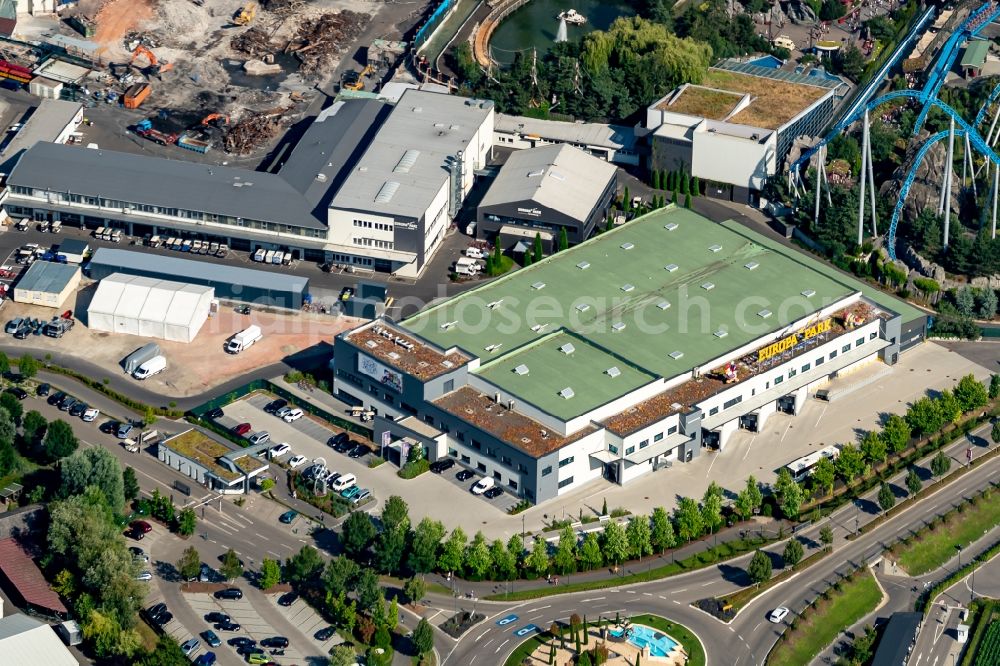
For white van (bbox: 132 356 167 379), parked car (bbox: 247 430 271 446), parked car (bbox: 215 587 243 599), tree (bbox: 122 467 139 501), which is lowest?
parked car (bbox: 215 587 243 599)

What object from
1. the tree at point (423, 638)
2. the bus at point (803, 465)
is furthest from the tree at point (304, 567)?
the bus at point (803, 465)

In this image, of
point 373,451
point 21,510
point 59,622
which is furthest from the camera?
point 373,451

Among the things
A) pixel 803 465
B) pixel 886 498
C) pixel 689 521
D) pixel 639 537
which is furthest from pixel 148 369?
pixel 886 498

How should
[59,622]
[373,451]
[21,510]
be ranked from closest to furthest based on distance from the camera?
[59,622], [21,510], [373,451]

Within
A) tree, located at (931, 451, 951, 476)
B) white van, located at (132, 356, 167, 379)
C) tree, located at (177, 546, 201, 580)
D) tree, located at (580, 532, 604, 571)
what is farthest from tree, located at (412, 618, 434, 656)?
tree, located at (931, 451, 951, 476)

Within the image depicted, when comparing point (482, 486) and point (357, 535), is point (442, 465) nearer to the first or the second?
point (482, 486)

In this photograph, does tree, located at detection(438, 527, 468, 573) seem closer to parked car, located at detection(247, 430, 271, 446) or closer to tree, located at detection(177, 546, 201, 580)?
tree, located at detection(177, 546, 201, 580)

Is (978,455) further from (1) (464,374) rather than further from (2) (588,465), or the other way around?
(1) (464,374)

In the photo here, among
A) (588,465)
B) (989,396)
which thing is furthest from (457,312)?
(989,396)
